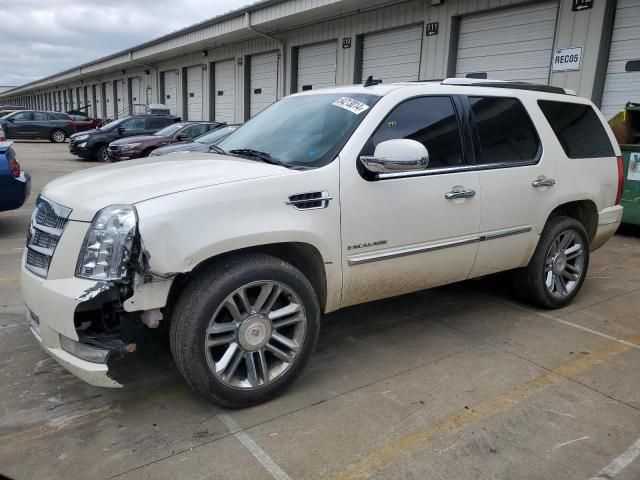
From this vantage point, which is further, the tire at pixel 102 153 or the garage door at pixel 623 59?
the tire at pixel 102 153

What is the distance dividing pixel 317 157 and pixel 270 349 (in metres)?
1.18

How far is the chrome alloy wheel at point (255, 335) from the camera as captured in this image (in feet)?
9.21

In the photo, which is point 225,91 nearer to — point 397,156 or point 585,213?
point 585,213

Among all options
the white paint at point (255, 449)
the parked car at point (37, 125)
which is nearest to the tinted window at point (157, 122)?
the parked car at point (37, 125)

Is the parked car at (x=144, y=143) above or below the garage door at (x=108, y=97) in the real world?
below

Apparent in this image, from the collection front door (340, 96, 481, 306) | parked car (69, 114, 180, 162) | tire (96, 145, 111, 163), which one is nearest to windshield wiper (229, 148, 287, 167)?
front door (340, 96, 481, 306)

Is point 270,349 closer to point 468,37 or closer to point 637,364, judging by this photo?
point 637,364

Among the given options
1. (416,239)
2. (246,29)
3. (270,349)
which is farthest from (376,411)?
(246,29)

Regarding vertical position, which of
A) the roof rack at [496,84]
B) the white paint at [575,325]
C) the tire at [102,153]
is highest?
the roof rack at [496,84]

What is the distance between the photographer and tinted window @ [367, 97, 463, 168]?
346 centimetres

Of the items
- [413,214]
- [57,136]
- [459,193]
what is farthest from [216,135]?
[57,136]

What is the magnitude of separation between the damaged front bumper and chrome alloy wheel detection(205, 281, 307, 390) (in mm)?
544

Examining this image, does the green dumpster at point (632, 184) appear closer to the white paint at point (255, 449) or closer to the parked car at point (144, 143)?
the white paint at point (255, 449)

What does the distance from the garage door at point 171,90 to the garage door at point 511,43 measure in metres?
18.3
